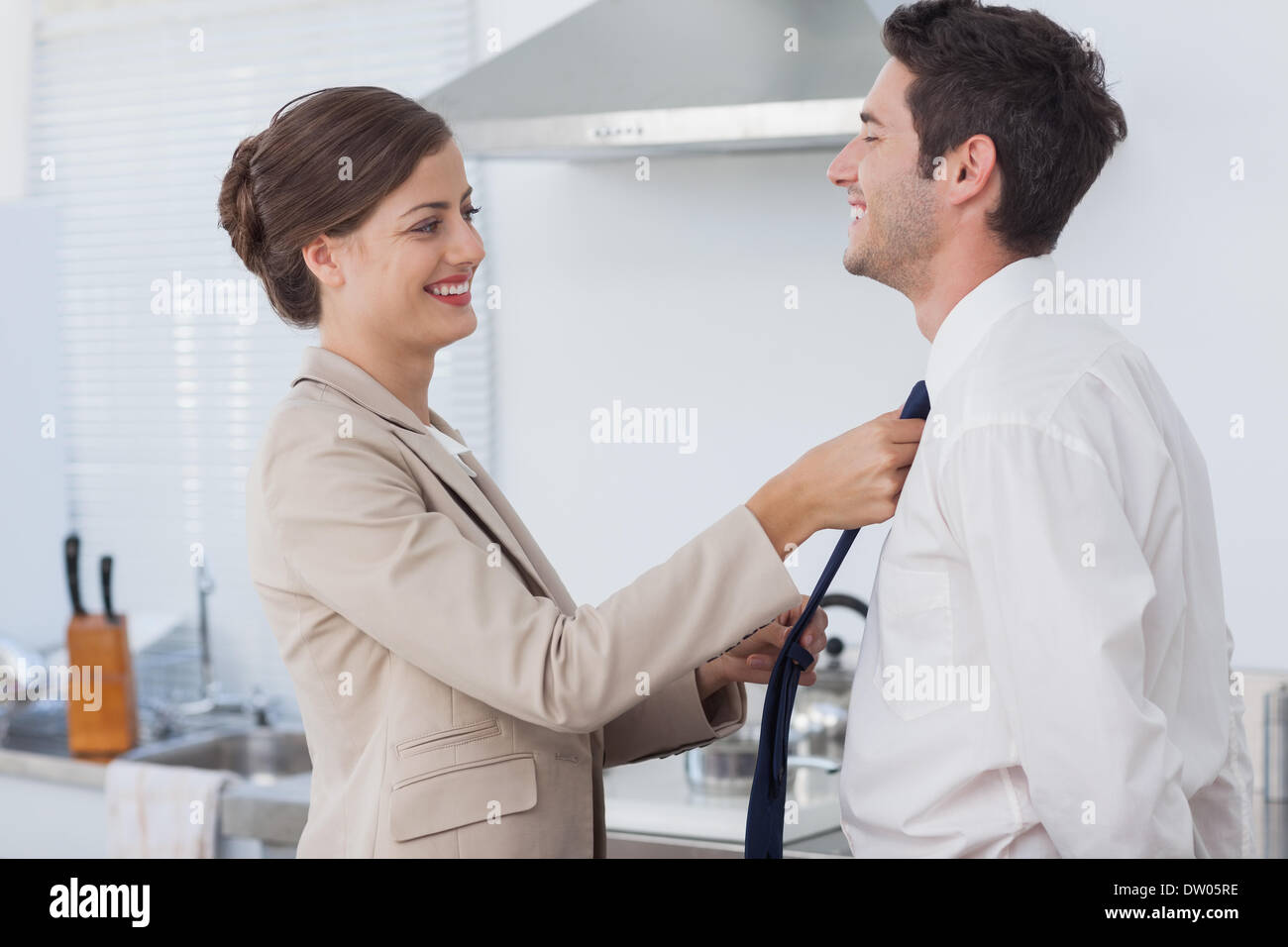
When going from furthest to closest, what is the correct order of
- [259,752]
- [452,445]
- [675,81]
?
[259,752], [675,81], [452,445]

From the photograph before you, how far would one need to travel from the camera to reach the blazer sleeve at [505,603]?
42.1 inches

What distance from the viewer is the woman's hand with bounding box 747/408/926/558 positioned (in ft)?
3.59

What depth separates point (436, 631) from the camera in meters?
1.08

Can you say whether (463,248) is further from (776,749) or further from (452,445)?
(776,749)

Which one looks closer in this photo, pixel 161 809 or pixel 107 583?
pixel 161 809

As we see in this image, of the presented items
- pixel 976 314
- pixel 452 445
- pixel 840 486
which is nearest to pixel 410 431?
pixel 452 445

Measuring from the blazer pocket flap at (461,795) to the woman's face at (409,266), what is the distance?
0.39 meters

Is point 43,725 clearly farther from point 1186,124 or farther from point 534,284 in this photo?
point 1186,124

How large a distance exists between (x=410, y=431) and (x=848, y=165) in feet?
1.56

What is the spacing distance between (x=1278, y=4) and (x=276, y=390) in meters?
2.00

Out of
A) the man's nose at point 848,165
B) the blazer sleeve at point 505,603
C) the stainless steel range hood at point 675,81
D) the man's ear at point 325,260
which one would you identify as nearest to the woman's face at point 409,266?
the man's ear at point 325,260

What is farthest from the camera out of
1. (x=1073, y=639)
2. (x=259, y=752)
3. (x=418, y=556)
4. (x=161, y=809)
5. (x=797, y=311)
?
(x=259, y=752)
